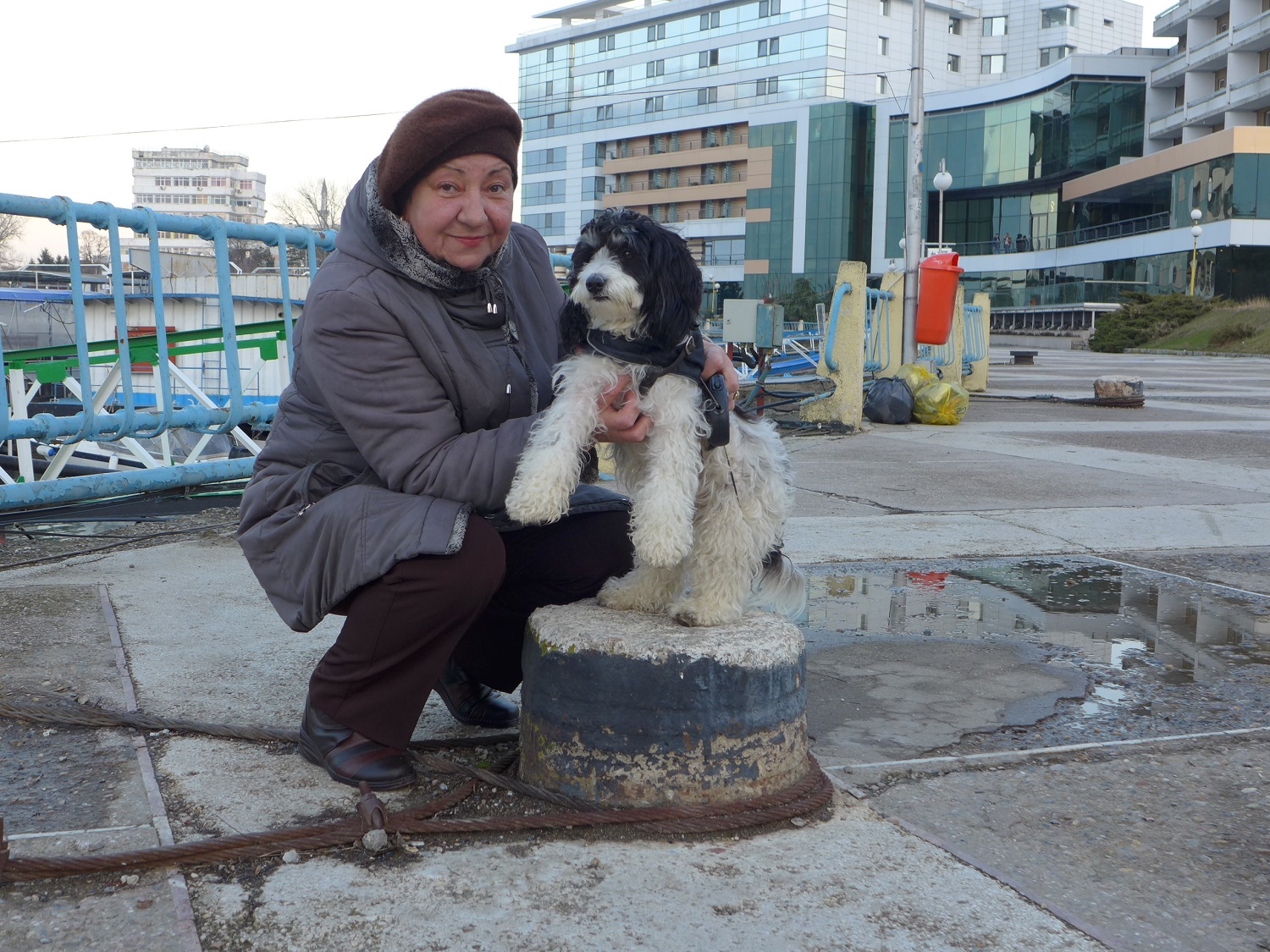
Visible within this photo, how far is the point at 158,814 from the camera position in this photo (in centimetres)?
241

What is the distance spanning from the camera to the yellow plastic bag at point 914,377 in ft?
40.6

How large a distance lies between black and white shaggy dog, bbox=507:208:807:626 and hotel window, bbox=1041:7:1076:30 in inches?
3681

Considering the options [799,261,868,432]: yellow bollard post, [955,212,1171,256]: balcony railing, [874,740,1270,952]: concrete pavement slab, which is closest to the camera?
[874,740,1270,952]: concrete pavement slab

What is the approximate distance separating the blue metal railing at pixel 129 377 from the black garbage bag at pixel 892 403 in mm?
7223

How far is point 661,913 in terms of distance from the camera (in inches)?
80.2

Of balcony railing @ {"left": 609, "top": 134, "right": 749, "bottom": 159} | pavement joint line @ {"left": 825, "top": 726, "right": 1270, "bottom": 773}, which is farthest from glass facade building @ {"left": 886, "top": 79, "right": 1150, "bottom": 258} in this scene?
pavement joint line @ {"left": 825, "top": 726, "right": 1270, "bottom": 773}

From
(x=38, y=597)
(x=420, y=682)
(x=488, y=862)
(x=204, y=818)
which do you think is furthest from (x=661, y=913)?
(x=38, y=597)

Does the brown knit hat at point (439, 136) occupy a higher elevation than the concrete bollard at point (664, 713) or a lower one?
higher

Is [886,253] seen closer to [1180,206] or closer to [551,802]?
[1180,206]

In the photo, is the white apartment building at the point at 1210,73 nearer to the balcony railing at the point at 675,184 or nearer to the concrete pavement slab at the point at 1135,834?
the balcony railing at the point at 675,184

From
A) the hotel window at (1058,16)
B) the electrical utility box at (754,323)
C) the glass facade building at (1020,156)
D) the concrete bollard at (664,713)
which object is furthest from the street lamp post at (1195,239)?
the concrete bollard at (664,713)

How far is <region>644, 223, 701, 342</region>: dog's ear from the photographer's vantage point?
2.58 metres

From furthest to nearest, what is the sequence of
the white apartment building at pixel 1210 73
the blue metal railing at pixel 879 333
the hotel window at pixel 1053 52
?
the hotel window at pixel 1053 52 < the white apartment building at pixel 1210 73 < the blue metal railing at pixel 879 333

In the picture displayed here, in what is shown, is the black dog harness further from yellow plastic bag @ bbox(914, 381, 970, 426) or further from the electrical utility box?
yellow plastic bag @ bbox(914, 381, 970, 426)
